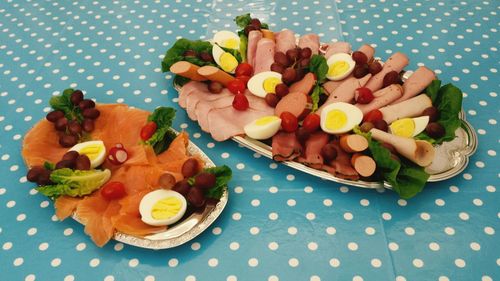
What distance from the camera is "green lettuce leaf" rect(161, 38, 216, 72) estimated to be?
2.64m

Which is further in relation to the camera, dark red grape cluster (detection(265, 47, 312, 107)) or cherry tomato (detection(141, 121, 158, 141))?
dark red grape cluster (detection(265, 47, 312, 107))

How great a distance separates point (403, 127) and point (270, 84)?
2.30ft

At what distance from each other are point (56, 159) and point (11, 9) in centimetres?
206

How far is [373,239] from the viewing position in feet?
6.30

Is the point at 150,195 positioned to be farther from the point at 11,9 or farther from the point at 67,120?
the point at 11,9

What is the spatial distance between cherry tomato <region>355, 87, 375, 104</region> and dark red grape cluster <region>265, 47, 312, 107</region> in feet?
1.09

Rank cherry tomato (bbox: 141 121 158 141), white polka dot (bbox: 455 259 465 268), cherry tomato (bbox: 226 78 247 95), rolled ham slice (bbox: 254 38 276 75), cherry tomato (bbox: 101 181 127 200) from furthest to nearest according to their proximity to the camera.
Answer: rolled ham slice (bbox: 254 38 276 75) < cherry tomato (bbox: 226 78 247 95) < cherry tomato (bbox: 141 121 158 141) < cherry tomato (bbox: 101 181 127 200) < white polka dot (bbox: 455 259 465 268)

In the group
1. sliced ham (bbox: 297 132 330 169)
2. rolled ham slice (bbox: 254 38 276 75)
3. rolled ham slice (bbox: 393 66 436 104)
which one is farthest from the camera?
rolled ham slice (bbox: 254 38 276 75)

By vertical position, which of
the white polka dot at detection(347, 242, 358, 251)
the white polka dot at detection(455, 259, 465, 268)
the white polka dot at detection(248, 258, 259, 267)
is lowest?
the white polka dot at detection(455, 259, 465, 268)

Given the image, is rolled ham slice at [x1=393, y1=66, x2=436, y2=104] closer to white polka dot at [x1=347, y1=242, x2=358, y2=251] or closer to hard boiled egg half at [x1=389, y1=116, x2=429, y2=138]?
hard boiled egg half at [x1=389, y1=116, x2=429, y2=138]

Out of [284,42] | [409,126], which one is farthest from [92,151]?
[409,126]

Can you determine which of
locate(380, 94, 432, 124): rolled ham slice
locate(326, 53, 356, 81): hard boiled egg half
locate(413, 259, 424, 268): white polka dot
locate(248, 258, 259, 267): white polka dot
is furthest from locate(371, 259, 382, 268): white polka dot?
locate(326, 53, 356, 81): hard boiled egg half

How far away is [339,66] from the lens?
2.50 metres

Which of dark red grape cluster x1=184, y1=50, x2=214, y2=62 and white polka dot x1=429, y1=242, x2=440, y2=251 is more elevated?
dark red grape cluster x1=184, y1=50, x2=214, y2=62
